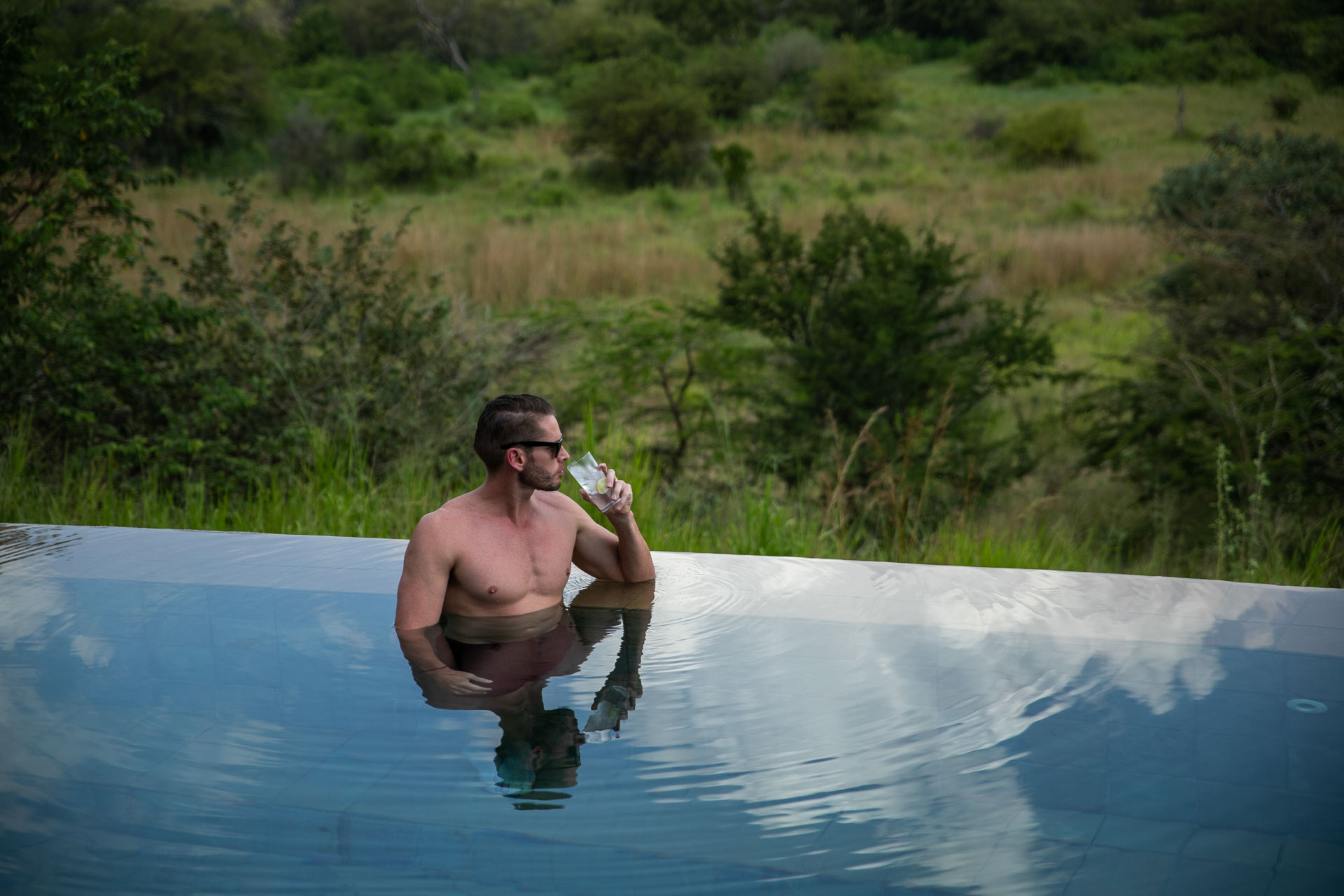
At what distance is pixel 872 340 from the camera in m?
6.01

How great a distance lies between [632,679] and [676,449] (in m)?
3.99

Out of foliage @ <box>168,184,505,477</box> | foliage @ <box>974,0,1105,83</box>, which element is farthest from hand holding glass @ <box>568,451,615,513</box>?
foliage @ <box>974,0,1105,83</box>

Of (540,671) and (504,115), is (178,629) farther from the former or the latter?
(504,115)

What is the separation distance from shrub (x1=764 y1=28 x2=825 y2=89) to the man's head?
2335 centimetres

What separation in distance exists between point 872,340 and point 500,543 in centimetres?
406

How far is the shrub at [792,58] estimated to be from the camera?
948 inches

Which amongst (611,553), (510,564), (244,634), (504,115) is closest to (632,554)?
(611,553)

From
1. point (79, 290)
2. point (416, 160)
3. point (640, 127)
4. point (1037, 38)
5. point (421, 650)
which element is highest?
point (1037, 38)

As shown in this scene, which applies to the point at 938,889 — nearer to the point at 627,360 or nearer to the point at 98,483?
the point at 98,483

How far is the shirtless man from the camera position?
218cm

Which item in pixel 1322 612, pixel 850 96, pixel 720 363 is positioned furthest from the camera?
pixel 850 96

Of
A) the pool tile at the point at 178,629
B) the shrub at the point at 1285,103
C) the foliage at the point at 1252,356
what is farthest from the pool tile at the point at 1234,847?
the shrub at the point at 1285,103

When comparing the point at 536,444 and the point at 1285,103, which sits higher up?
the point at 1285,103

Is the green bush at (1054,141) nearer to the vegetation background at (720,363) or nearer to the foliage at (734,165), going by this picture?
the vegetation background at (720,363)
